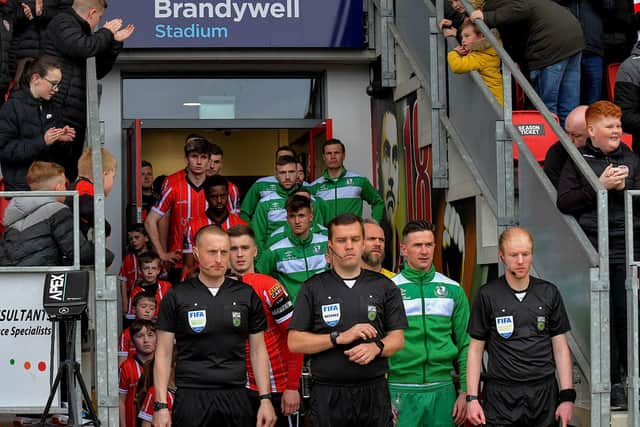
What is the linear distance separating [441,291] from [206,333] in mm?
1441

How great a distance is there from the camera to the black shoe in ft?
21.2

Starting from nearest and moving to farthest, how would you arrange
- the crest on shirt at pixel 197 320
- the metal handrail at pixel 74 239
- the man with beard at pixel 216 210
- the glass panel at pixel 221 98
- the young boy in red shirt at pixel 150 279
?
1. the crest on shirt at pixel 197 320
2. the metal handrail at pixel 74 239
3. the man with beard at pixel 216 210
4. the young boy in red shirt at pixel 150 279
5. the glass panel at pixel 221 98

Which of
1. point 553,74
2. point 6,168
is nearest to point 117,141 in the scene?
point 6,168

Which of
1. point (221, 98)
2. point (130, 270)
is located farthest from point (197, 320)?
point (221, 98)

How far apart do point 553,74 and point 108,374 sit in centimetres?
404

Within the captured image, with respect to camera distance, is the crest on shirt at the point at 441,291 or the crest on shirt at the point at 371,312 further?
the crest on shirt at the point at 441,291

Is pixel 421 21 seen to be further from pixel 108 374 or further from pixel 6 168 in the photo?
pixel 108 374

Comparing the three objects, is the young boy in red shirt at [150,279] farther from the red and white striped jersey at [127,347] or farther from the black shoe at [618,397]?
the black shoe at [618,397]

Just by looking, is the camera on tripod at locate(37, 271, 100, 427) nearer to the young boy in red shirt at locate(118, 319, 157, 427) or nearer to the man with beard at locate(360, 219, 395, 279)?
the man with beard at locate(360, 219, 395, 279)

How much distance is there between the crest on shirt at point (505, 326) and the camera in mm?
6164

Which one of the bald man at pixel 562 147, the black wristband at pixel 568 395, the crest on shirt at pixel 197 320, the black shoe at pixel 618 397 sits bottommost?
the black shoe at pixel 618 397

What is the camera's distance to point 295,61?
11.4 metres

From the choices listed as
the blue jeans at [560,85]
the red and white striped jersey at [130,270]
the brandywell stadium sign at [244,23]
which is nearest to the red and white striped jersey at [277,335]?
the blue jeans at [560,85]

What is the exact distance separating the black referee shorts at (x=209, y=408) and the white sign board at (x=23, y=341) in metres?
0.99
